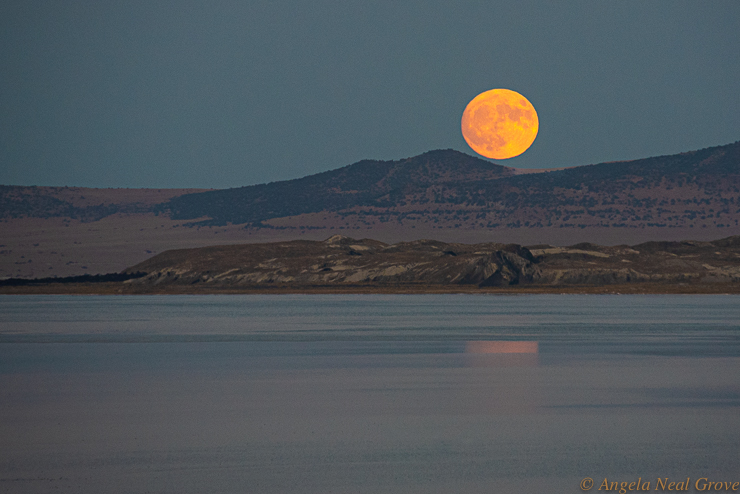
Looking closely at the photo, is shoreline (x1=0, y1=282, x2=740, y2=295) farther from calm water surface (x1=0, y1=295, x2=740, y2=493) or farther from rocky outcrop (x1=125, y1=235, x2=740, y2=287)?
calm water surface (x1=0, y1=295, x2=740, y2=493)

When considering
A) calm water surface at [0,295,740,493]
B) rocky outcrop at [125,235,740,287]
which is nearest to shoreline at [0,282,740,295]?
rocky outcrop at [125,235,740,287]

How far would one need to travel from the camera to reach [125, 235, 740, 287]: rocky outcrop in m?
162

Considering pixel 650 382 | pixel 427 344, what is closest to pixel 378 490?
pixel 650 382

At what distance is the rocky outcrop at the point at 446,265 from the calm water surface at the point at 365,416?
121m

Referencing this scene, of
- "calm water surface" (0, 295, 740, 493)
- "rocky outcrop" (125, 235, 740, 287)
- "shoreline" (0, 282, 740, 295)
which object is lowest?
"shoreline" (0, 282, 740, 295)

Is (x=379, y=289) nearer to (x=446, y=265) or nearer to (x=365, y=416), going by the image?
(x=446, y=265)

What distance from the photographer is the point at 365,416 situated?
21.8 m

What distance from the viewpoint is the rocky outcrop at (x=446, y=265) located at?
532 feet

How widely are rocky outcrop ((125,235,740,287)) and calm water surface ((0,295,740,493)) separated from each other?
121m

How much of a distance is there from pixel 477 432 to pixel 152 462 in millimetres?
6846

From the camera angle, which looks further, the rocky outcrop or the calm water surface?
the rocky outcrop

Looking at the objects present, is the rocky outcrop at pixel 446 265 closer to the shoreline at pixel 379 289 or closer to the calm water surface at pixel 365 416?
the shoreline at pixel 379 289

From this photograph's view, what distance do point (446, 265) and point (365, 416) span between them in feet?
482

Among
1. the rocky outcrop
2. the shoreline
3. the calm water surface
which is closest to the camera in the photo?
the calm water surface
